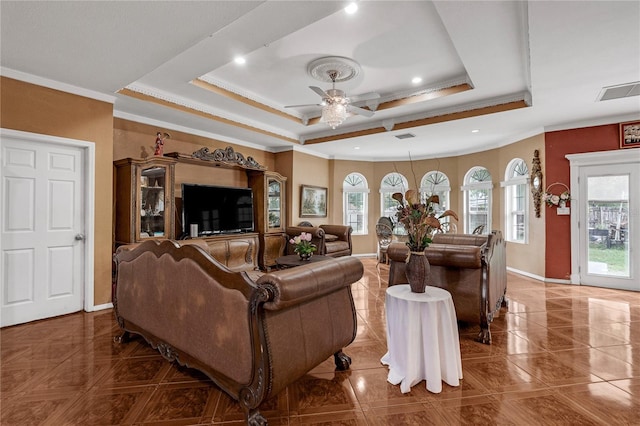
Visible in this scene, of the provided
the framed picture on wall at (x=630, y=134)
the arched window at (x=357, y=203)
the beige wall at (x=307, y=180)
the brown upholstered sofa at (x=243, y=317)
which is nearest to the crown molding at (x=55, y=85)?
the brown upholstered sofa at (x=243, y=317)

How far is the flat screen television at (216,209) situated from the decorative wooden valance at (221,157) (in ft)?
1.40

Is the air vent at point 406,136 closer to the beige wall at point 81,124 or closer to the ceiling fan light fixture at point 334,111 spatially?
the ceiling fan light fixture at point 334,111

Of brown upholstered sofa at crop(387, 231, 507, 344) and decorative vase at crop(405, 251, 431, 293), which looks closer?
decorative vase at crop(405, 251, 431, 293)

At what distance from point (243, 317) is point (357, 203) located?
701 cm

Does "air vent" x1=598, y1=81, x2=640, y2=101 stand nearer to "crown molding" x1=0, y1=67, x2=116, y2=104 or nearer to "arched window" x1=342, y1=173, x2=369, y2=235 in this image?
"arched window" x1=342, y1=173, x2=369, y2=235

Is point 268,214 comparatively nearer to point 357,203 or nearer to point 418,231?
point 357,203

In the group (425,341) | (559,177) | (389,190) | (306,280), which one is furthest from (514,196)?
(306,280)

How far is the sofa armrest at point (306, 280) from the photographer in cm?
155

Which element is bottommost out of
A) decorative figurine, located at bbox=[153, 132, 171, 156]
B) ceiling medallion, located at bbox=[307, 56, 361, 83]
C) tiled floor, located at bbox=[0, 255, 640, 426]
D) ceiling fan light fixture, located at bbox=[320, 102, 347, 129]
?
tiled floor, located at bbox=[0, 255, 640, 426]

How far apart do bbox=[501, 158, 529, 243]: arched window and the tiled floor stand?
127 inches

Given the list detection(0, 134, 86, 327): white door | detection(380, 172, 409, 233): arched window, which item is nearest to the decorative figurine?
detection(0, 134, 86, 327): white door

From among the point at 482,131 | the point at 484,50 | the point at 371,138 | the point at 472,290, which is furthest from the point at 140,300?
the point at 482,131

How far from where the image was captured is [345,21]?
9.39 ft

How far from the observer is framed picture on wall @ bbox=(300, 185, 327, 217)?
279 inches
